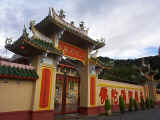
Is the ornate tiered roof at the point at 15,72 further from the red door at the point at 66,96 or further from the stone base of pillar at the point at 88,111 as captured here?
the stone base of pillar at the point at 88,111

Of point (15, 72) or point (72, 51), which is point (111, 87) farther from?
point (15, 72)

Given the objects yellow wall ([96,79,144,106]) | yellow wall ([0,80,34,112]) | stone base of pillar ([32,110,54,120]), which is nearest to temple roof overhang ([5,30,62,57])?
yellow wall ([0,80,34,112])

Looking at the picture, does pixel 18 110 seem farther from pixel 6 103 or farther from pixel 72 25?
pixel 72 25

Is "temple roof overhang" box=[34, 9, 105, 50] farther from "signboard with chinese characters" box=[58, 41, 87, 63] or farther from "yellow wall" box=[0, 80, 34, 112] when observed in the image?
"yellow wall" box=[0, 80, 34, 112]

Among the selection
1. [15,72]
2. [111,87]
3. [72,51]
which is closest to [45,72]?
[15,72]

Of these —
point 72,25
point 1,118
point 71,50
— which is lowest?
point 1,118

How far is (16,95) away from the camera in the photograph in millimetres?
5977

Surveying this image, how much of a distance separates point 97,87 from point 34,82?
209 inches

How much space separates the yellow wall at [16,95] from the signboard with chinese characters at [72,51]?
2868 millimetres

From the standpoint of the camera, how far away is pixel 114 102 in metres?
11.8

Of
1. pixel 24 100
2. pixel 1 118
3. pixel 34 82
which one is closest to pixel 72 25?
pixel 34 82

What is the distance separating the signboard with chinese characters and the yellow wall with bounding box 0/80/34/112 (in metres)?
2.87

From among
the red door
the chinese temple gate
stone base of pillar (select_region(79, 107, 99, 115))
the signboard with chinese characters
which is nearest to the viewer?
the chinese temple gate

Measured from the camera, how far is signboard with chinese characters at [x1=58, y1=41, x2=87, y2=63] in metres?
8.30
